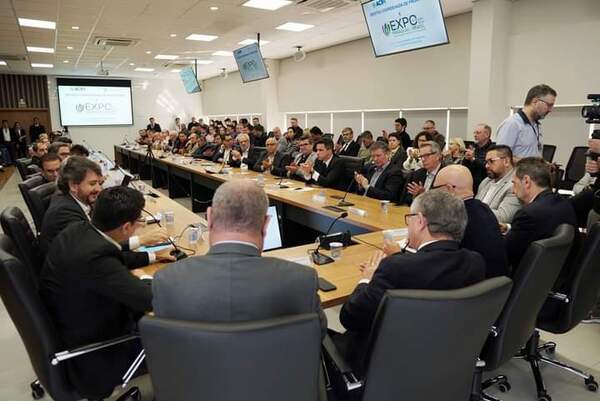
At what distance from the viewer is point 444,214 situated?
1545 millimetres

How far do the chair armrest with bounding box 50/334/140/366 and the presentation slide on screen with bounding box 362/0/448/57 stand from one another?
3817mm

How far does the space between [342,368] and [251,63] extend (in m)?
7.26

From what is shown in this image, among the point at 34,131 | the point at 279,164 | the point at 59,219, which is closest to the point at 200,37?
the point at 279,164

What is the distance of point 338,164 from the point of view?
4656mm

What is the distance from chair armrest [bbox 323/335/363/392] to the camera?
1.37 m

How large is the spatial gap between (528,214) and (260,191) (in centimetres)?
148

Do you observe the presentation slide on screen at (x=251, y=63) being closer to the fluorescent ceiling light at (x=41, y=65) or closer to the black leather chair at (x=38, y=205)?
the black leather chair at (x=38, y=205)

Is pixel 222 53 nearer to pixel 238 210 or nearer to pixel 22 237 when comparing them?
pixel 22 237

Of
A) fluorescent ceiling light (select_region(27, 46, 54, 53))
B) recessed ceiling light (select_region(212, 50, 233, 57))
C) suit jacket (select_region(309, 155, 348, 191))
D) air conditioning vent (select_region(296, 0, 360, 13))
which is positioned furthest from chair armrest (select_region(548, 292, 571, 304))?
fluorescent ceiling light (select_region(27, 46, 54, 53))

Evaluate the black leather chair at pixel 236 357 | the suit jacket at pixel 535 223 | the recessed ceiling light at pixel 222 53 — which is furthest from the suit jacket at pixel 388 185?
the recessed ceiling light at pixel 222 53

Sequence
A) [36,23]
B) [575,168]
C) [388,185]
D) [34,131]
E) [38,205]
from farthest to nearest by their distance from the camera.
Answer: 1. [34,131]
2. [36,23]
3. [575,168]
4. [388,185]
5. [38,205]

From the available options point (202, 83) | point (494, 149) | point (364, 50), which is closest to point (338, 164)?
point (494, 149)

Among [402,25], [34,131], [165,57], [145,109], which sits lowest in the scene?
[34,131]

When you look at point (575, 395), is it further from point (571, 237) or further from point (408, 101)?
point (408, 101)
